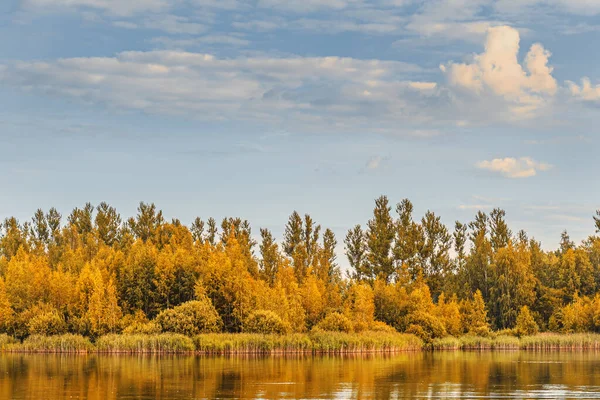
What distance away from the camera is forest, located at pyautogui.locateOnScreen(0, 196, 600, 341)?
291ft

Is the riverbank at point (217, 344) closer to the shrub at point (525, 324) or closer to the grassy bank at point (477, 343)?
the grassy bank at point (477, 343)

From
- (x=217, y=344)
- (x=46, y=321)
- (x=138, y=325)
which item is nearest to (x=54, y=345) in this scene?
(x=46, y=321)

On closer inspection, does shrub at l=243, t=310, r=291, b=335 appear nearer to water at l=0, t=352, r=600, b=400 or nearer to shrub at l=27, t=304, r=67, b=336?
water at l=0, t=352, r=600, b=400

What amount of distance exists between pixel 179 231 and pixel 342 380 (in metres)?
70.2

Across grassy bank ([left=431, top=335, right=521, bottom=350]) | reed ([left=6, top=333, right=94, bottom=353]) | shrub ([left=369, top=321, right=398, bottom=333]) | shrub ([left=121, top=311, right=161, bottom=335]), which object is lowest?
grassy bank ([left=431, top=335, right=521, bottom=350])

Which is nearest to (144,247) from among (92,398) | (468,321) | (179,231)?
(179,231)

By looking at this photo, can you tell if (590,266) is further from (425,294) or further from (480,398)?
(480,398)

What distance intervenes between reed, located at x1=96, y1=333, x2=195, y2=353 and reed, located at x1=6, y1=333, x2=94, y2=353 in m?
3.70

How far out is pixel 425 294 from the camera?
101m

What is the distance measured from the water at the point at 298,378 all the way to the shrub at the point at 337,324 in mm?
15634

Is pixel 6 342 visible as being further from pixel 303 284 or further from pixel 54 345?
pixel 303 284

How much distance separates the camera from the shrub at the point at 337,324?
85375 mm

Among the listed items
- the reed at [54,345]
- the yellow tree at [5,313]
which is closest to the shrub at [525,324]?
the reed at [54,345]

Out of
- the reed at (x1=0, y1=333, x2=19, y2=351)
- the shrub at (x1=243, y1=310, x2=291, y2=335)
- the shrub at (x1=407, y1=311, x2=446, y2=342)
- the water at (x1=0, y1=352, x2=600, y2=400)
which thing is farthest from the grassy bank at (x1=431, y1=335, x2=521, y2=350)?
the reed at (x1=0, y1=333, x2=19, y2=351)
